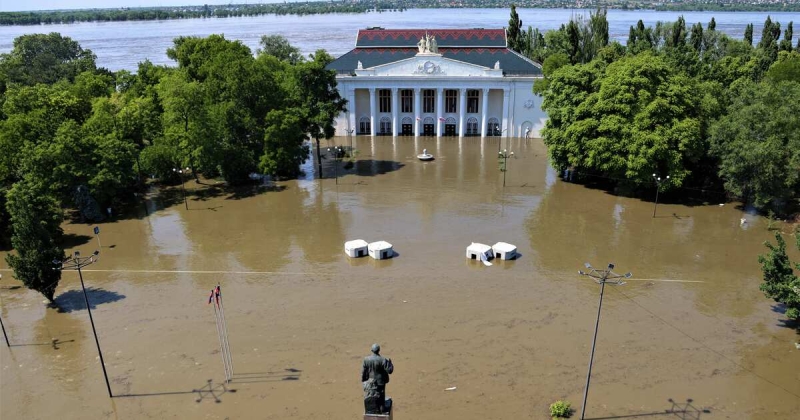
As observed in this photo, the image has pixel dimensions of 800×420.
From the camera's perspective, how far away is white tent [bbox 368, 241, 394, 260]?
32.3 m

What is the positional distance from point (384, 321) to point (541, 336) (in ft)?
22.8

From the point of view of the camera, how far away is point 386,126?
68.4m

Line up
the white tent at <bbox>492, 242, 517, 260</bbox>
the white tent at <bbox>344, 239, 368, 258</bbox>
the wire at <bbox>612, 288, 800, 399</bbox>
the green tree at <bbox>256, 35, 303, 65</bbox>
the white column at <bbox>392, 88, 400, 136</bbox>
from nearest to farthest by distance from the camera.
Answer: the wire at <bbox>612, 288, 800, 399</bbox>
the white tent at <bbox>492, 242, 517, 260</bbox>
the white tent at <bbox>344, 239, 368, 258</bbox>
the white column at <bbox>392, 88, 400, 136</bbox>
the green tree at <bbox>256, 35, 303, 65</bbox>

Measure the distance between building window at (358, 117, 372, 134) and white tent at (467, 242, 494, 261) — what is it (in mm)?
38365

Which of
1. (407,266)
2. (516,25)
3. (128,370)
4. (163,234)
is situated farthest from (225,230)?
(516,25)

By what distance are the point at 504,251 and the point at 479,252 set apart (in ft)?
4.72

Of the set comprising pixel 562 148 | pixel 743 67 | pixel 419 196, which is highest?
pixel 743 67

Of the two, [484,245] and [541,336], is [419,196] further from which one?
[541,336]

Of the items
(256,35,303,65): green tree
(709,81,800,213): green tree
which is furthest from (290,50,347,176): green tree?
(256,35,303,65): green tree

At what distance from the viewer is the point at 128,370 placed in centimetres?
2223

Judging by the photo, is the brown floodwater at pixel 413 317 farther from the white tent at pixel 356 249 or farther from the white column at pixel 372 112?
the white column at pixel 372 112

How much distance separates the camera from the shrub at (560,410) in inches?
762

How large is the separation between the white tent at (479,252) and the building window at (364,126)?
3836 cm

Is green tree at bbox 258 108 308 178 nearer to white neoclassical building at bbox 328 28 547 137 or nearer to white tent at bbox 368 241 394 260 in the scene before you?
white tent at bbox 368 241 394 260
